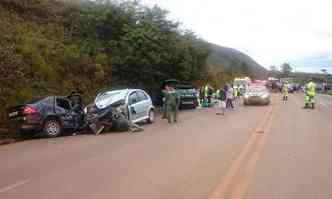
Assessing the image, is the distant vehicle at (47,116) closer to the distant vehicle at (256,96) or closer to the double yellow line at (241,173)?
the double yellow line at (241,173)

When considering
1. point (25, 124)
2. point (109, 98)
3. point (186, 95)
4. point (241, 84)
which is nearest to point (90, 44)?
point (186, 95)

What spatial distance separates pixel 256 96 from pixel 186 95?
235 inches

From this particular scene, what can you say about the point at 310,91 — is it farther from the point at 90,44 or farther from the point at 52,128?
the point at 52,128

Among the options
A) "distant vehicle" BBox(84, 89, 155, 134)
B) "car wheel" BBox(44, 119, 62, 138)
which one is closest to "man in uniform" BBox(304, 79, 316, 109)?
"distant vehicle" BBox(84, 89, 155, 134)

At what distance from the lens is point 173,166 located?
955 centimetres

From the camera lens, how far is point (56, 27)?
88.1 feet

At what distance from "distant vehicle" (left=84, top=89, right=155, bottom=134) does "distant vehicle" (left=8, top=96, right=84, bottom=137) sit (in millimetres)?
612

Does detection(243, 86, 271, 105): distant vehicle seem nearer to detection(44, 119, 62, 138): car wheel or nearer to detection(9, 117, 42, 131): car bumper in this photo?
detection(44, 119, 62, 138): car wheel

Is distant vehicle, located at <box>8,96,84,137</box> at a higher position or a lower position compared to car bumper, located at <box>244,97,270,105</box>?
higher

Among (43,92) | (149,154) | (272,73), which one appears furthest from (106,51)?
(272,73)

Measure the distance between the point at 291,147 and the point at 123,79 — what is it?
17688 millimetres

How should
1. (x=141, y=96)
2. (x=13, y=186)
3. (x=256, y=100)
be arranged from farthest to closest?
(x=256, y=100) < (x=141, y=96) < (x=13, y=186)

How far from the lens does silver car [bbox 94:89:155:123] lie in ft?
60.2

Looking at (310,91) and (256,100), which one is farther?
(256,100)
